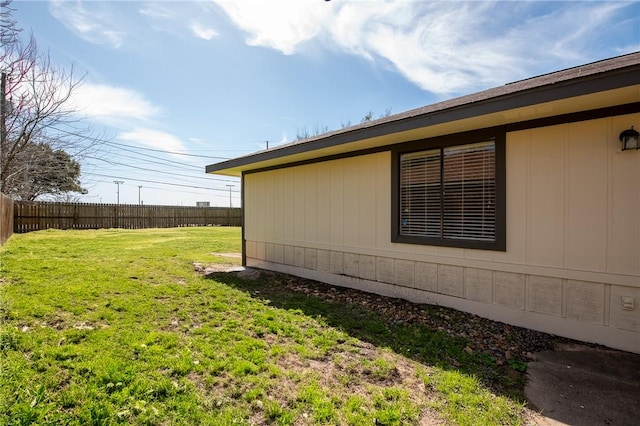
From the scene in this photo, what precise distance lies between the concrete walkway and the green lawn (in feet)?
0.82

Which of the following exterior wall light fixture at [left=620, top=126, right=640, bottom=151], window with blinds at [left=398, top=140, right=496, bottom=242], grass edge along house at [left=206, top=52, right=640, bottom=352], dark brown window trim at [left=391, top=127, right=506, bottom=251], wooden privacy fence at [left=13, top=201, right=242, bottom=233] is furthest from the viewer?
wooden privacy fence at [left=13, top=201, right=242, bottom=233]

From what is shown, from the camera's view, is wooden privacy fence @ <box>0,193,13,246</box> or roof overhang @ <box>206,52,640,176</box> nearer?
roof overhang @ <box>206,52,640,176</box>

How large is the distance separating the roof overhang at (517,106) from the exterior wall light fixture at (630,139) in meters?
0.30

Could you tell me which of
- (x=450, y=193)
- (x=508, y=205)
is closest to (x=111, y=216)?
(x=450, y=193)

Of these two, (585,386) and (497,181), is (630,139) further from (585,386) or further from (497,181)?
(585,386)

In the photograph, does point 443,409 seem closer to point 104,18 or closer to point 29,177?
point 104,18

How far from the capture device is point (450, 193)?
453 cm

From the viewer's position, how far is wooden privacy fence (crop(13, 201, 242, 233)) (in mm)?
15992

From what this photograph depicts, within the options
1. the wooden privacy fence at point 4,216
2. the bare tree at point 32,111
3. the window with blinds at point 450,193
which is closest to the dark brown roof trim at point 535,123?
the window with blinds at point 450,193

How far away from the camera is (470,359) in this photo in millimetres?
3078

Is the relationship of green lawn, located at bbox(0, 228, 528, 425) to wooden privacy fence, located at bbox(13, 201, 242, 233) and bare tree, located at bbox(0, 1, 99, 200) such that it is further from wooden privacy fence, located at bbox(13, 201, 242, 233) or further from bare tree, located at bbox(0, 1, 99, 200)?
wooden privacy fence, located at bbox(13, 201, 242, 233)

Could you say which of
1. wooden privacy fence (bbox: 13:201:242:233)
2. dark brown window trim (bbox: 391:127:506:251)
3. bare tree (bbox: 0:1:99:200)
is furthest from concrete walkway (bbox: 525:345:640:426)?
wooden privacy fence (bbox: 13:201:242:233)

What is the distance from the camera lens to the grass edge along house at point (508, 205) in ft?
10.9

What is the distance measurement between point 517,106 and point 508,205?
1.23 meters
